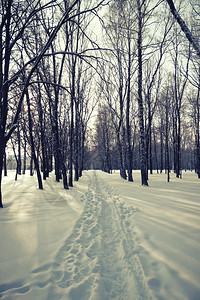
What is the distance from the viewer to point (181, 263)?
233 centimetres

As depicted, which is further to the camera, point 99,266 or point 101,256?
point 101,256

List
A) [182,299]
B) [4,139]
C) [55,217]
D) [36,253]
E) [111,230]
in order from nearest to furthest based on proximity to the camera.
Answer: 1. [182,299]
2. [36,253]
3. [111,230]
4. [55,217]
5. [4,139]

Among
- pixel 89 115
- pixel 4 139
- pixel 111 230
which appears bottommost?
pixel 111 230

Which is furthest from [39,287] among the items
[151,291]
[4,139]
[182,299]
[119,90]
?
[119,90]

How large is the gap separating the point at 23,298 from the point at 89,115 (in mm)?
20166

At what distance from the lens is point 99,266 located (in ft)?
8.02

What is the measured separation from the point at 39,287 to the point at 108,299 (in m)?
0.93

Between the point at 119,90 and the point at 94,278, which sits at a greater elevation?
the point at 119,90

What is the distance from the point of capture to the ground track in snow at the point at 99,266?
194cm

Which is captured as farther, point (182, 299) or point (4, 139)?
point (4, 139)

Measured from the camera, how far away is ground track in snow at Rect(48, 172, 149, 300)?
6.36ft

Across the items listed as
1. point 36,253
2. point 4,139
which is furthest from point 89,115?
point 36,253

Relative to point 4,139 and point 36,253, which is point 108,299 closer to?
point 36,253

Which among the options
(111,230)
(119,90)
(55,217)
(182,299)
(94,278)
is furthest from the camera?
(119,90)
